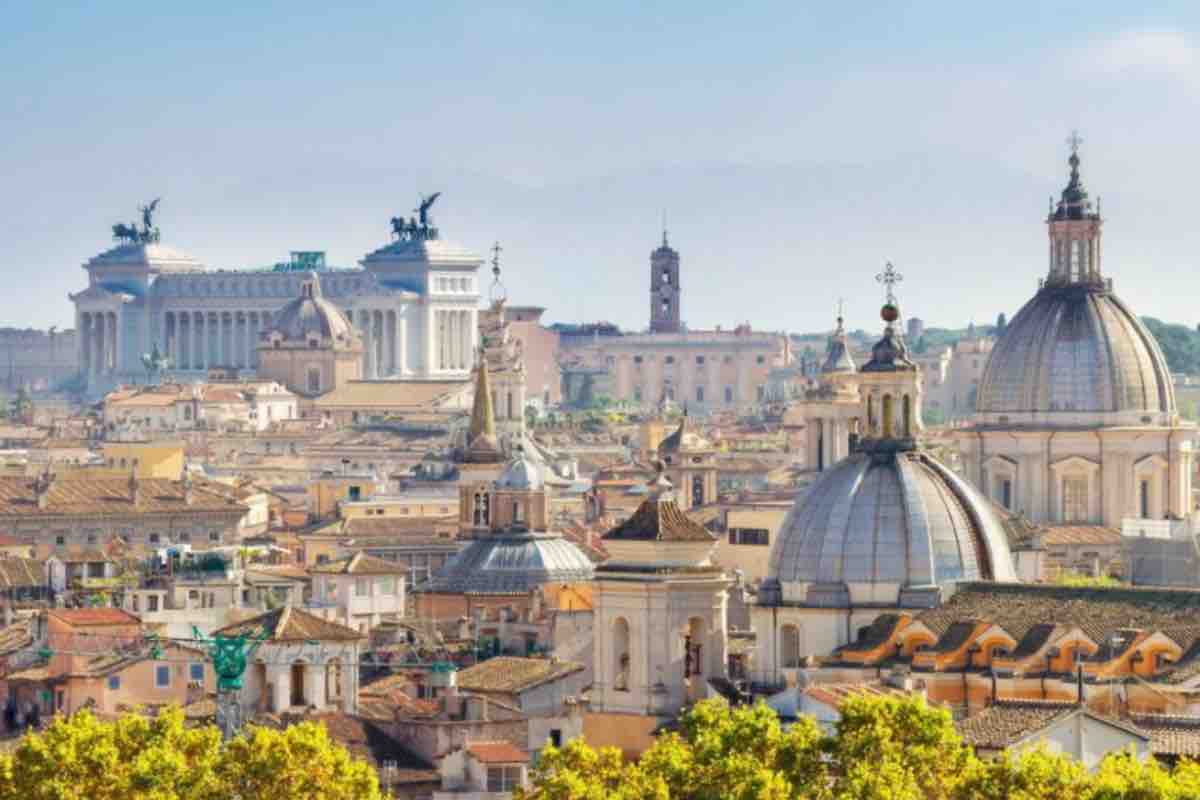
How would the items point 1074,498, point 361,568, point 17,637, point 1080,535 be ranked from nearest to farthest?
point 17,637 < point 361,568 < point 1080,535 < point 1074,498

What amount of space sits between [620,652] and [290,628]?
348 inches

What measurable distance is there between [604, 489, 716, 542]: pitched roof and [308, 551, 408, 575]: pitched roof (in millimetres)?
30083

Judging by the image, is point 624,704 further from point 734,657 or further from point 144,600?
point 144,600

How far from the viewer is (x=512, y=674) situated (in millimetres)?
80188

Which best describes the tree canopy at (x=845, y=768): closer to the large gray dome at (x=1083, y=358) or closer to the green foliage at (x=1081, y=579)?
the green foliage at (x=1081, y=579)

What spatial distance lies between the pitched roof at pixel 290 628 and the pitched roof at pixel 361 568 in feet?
65.2

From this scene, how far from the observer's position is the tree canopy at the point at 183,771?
6103 centimetres

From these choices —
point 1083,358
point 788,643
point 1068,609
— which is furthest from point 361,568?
point 1068,609

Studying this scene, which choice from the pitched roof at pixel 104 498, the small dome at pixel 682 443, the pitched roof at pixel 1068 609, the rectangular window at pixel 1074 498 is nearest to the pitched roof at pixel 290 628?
the pitched roof at pixel 1068 609

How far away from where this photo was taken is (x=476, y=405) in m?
121

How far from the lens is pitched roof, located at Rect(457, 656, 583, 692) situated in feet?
257

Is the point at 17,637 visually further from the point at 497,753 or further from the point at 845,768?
the point at 845,768

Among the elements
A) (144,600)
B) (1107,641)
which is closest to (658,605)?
(1107,641)

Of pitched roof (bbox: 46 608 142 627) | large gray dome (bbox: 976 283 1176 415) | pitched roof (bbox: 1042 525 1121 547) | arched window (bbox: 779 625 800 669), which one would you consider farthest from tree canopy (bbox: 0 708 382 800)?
large gray dome (bbox: 976 283 1176 415)
